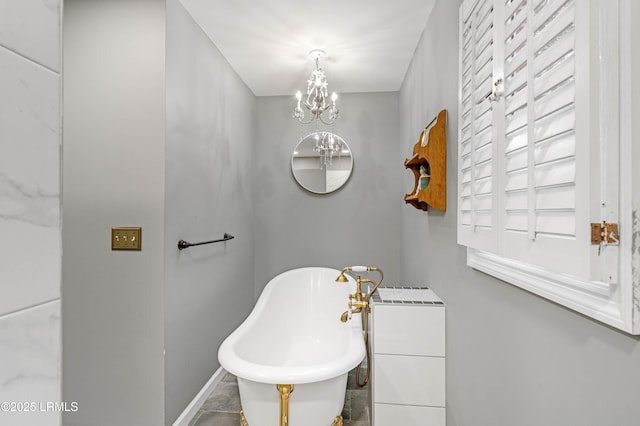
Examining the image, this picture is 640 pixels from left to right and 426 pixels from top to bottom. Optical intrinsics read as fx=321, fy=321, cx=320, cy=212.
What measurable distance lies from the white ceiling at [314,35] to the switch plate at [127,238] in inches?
53.6

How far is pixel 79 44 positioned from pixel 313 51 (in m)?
1.47

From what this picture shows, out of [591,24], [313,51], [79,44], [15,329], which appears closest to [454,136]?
[591,24]

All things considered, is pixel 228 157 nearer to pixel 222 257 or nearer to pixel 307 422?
pixel 222 257

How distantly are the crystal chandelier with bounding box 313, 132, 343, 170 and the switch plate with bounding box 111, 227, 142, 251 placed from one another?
1.94 m

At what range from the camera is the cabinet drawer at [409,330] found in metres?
1.63

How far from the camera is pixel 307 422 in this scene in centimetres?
153

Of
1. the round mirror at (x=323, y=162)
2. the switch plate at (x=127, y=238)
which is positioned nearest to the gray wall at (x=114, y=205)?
the switch plate at (x=127, y=238)

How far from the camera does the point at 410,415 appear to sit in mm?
1635

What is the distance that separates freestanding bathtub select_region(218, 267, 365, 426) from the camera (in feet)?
4.74

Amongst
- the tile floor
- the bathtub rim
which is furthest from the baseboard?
the bathtub rim

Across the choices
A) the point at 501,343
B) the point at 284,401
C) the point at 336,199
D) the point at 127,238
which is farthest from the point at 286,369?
the point at 336,199

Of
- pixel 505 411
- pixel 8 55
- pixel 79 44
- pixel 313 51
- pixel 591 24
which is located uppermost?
pixel 313 51

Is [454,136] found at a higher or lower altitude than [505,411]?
higher

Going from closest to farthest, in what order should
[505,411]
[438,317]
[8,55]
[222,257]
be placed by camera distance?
1. [8,55]
2. [505,411]
3. [438,317]
4. [222,257]
